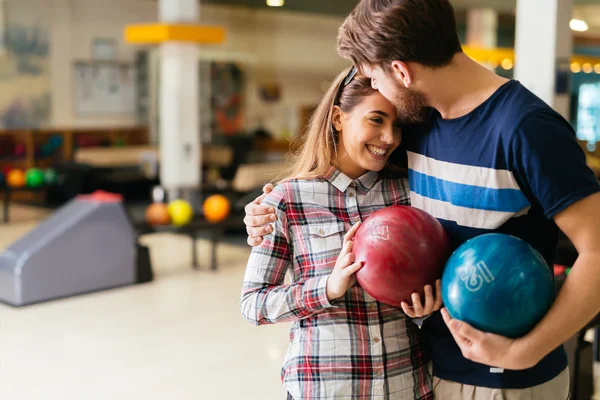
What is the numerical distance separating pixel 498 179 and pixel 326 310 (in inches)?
22.2

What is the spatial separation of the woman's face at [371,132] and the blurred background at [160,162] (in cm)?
30

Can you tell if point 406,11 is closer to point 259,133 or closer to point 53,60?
point 53,60

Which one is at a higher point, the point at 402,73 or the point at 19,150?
the point at 402,73

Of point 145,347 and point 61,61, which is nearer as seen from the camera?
point 145,347

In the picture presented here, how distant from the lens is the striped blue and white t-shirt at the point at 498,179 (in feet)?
4.61

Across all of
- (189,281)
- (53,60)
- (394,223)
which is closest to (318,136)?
(394,223)

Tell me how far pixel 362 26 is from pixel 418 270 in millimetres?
566

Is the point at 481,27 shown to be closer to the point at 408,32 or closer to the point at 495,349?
the point at 408,32

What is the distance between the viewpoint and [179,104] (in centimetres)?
874

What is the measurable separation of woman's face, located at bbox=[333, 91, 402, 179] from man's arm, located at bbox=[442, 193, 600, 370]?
0.51 m

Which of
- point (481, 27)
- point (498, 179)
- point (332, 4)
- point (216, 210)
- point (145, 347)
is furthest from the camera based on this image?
point (481, 27)

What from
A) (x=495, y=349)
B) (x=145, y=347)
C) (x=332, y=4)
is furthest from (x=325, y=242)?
(x=332, y=4)

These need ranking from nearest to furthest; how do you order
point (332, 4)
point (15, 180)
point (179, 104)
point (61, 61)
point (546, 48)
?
point (546, 48), point (179, 104), point (15, 180), point (61, 61), point (332, 4)

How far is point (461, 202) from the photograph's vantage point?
1604mm
